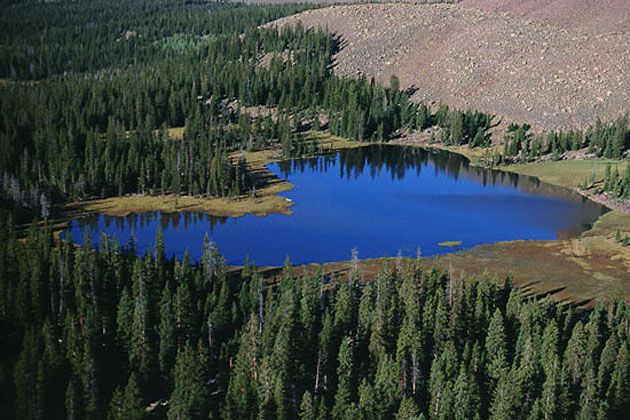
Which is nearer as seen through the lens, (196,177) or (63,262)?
(63,262)

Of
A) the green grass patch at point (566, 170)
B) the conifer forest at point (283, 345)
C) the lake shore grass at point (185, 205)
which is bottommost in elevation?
the conifer forest at point (283, 345)

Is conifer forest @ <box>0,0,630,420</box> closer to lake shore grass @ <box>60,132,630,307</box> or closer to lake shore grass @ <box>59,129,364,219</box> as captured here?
lake shore grass @ <box>60,132,630,307</box>

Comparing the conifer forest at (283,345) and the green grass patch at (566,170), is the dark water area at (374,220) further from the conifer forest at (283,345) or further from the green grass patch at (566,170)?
the conifer forest at (283,345)

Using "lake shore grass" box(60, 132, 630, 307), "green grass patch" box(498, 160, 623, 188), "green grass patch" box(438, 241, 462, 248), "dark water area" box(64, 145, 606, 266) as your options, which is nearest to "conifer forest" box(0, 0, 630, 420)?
"lake shore grass" box(60, 132, 630, 307)

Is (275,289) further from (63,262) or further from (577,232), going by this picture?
(577,232)

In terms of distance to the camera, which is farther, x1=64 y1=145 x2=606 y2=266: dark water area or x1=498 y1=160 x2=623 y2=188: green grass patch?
x1=498 y1=160 x2=623 y2=188: green grass patch

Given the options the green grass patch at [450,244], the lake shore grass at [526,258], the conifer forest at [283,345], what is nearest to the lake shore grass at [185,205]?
the lake shore grass at [526,258]

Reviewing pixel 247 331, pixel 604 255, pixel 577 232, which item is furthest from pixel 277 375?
pixel 577 232

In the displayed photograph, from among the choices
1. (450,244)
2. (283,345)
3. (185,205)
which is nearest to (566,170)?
(450,244)

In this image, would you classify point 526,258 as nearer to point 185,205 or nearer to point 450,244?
point 450,244
